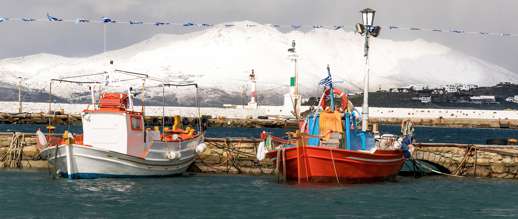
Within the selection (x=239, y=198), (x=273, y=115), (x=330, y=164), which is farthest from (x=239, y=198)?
(x=273, y=115)

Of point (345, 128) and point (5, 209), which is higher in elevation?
point (345, 128)

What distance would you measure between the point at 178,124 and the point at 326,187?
11210mm

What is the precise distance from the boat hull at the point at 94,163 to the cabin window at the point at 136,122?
1283 mm

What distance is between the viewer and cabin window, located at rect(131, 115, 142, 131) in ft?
132

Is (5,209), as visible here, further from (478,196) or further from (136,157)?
(478,196)

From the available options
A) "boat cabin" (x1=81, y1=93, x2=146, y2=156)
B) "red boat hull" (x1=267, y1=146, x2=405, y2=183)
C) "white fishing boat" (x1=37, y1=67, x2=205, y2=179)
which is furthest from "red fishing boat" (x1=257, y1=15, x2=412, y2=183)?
"boat cabin" (x1=81, y1=93, x2=146, y2=156)

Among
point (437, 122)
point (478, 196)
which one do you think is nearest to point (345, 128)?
point (478, 196)

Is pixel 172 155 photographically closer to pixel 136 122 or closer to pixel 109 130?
pixel 136 122

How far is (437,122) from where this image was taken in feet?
534

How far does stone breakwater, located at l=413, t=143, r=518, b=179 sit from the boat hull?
13.1 metres

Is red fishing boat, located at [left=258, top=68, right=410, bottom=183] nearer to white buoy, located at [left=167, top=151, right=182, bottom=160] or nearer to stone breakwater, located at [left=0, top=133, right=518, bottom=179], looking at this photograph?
stone breakwater, located at [left=0, top=133, right=518, bottom=179]

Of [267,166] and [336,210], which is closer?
[336,210]

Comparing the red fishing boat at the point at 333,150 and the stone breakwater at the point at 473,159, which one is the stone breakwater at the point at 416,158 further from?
the red fishing boat at the point at 333,150

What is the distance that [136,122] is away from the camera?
40.5 m
